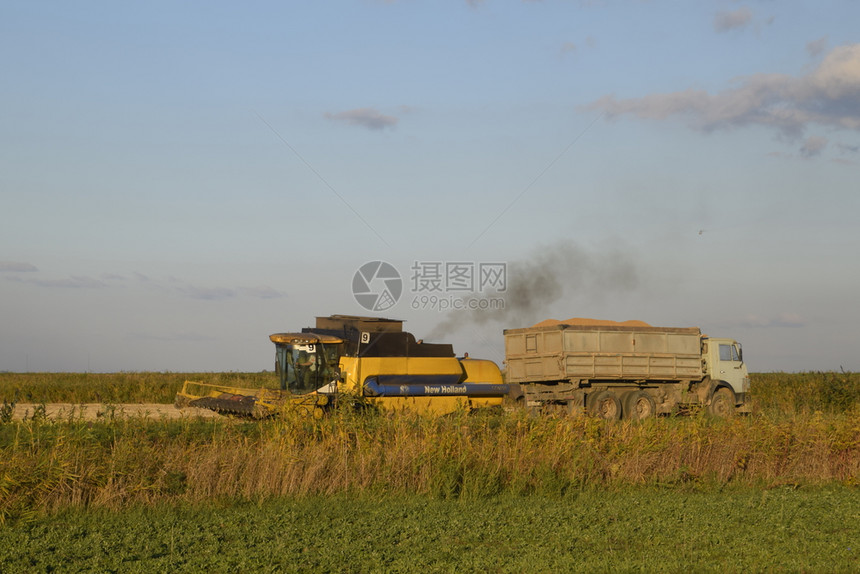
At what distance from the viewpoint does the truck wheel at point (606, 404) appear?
2472cm

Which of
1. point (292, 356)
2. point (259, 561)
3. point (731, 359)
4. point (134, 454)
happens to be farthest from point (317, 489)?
point (731, 359)

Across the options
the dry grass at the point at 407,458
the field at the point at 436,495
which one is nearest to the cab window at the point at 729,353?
the field at the point at 436,495

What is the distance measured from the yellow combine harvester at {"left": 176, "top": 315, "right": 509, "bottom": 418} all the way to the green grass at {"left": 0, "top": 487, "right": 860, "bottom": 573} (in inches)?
365

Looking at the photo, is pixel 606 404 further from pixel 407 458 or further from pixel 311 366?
pixel 407 458

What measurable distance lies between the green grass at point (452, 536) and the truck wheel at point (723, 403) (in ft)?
49.4

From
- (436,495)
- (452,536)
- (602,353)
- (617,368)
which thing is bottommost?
(452,536)

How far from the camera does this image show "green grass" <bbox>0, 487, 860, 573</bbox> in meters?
8.19

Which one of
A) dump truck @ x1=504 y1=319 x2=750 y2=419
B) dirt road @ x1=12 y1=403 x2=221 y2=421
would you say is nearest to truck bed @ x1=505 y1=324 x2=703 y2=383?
dump truck @ x1=504 y1=319 x2=750 y2=419

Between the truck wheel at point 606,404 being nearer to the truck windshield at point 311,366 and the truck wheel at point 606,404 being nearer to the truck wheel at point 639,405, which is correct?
the truck wheel at point 639,405

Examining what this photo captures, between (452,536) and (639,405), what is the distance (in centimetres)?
1720

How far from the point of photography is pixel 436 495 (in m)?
11.7

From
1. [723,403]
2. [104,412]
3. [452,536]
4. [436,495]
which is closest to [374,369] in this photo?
[104,412]

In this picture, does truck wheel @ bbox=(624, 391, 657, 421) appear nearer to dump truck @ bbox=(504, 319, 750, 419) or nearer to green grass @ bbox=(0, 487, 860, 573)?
dump truck @ bbox=(504, 319, 750, 419)

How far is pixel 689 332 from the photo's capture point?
2617cm
